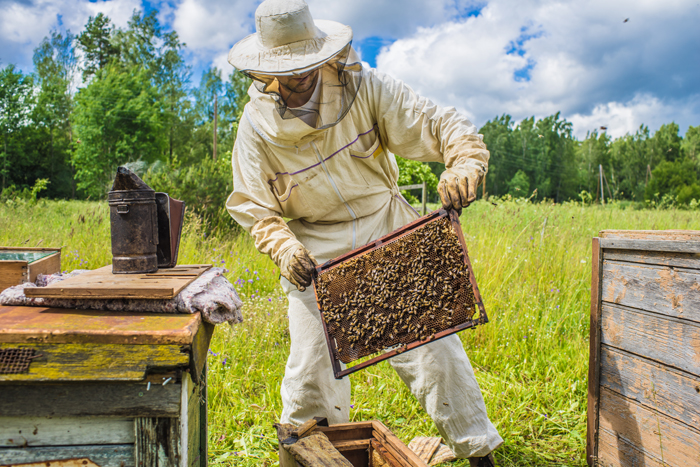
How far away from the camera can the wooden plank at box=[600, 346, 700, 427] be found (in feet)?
5.79

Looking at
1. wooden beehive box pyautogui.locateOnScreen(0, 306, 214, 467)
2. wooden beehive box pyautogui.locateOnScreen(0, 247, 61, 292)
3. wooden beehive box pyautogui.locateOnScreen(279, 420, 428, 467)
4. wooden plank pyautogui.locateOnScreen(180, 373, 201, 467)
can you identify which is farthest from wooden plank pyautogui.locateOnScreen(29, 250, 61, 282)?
wooden beehive box pyautogui.locateOnScreen(279, 420, 428, 467)

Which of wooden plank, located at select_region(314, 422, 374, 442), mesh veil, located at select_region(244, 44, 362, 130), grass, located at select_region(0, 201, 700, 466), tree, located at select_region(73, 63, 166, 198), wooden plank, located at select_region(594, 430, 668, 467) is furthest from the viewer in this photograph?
tree, located at select_region(73, 63, 166, 198)

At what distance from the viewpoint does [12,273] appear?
1695 millimetres

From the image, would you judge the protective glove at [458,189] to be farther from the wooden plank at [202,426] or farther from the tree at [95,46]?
the tree at [95,46]

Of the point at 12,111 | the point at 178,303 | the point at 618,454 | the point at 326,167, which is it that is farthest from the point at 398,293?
the point at 12,111

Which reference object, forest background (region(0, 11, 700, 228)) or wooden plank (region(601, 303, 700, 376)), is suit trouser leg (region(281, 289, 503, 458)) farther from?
forest background (region(0, 11, 700, 228))

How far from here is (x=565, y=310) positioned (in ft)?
12.2

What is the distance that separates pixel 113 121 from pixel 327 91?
3075 cm

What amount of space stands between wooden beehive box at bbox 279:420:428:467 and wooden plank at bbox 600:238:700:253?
4.61 ft

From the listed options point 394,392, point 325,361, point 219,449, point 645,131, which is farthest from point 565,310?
point 645,131

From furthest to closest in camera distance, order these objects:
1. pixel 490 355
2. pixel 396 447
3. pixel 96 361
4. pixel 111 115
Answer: pixel 111 115, pixel 490 355, pixel 396 447, pixel 96 361

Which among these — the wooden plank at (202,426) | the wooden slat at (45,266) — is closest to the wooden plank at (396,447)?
the wooden plank at (202,426)

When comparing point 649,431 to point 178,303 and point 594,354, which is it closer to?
point 594,354

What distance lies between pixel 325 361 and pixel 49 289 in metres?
1.29
